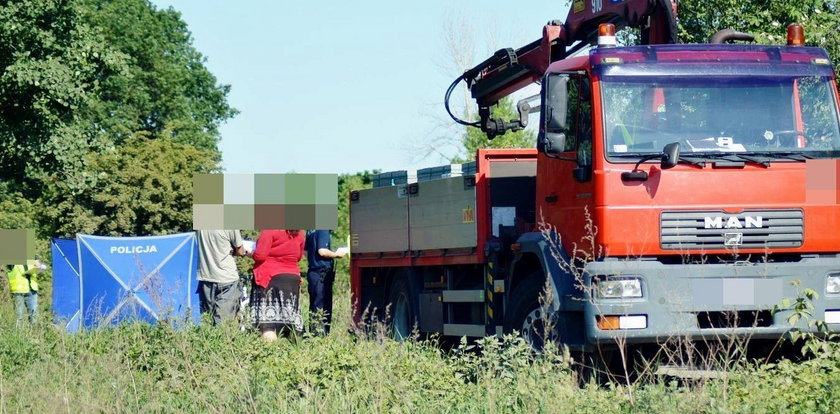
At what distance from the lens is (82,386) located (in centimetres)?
1036

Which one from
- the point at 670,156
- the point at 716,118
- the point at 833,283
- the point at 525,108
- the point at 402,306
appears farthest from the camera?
the point at 402,306

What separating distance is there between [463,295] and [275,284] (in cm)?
209

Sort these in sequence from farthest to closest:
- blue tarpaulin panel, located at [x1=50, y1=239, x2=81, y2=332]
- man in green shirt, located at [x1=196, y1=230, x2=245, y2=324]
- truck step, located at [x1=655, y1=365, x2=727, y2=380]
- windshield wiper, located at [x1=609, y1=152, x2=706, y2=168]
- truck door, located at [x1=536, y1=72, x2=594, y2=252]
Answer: blue tarpaulin panel, located at [x1=50, y1=239, x2=81, y2=332] < man in green shirt, located at [x1=196, y1=230, x2=245, y2=324] < truck door, located at [x1=536, y1=72, x2=594, y2=252] < windshield wiper, located at [x1=609, y1=152, x2=706, y2=168] < truck step, located at [x1=655, y1=365, x2=727, y2=380]

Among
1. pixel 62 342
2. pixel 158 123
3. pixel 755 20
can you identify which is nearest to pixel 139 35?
pixel 158 123

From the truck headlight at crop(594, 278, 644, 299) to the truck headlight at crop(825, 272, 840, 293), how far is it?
156cm

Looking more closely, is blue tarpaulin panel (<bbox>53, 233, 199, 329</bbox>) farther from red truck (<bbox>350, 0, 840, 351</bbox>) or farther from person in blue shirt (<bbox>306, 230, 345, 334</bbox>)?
red truck (<bbox>350, 0, 840, 351</bbox>)

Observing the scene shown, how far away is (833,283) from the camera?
33.6 feet

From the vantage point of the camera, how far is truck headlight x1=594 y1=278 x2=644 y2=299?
10.0m

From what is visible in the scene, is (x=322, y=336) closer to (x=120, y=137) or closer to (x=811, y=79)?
(x=811, y=79)

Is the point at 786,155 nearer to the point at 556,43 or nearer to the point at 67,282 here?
the point at 556,43

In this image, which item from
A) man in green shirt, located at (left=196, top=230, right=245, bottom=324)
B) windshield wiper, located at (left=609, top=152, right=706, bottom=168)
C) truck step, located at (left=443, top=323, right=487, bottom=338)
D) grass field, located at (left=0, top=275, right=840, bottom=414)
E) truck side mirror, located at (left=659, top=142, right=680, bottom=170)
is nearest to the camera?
grass field, located at (left=0, top=275, right=840, bottom=414)

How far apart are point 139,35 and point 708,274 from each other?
50.3 meters

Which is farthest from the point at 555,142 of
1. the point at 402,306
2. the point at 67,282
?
the point at 67,282

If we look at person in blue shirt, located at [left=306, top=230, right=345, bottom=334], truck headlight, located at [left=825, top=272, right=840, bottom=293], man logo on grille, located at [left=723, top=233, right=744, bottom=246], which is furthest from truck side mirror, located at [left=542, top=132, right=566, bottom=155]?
person in blue shirt, located at [left=306, top=230, right=345, bottom=334]
